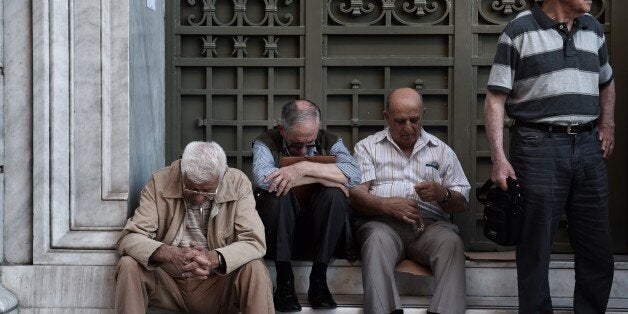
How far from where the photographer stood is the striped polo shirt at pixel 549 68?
4.58 metres

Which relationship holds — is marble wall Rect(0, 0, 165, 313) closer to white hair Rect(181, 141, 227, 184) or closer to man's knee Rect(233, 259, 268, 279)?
white hair Rect(181, 141, 227, 184)

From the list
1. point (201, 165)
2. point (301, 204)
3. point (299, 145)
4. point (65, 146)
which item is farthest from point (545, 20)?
point (65, 146)

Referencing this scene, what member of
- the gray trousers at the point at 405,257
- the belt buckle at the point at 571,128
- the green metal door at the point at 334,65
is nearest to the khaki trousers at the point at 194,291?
the gray trousers at the point at 405,257

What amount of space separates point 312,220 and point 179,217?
73 centimetres

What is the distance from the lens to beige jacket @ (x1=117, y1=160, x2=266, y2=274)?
482 cm

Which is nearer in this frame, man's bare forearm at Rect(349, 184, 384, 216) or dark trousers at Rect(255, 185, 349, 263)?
dark trousers at Rect(255, 185, 349, 263)

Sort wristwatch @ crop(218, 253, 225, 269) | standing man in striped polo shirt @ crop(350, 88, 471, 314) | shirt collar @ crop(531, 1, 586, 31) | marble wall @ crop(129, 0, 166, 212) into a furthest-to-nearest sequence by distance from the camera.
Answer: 1. marble wall @ crop(129, 0, 166, 212)
2. standing man in striped polo shirt @ crop(350, 88, 471, 314)
3. wristwatch @ crop(218, 253, 225, 269)
4. shirt collar @ crop(531, 1, 586, 31)

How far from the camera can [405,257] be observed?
5336mm

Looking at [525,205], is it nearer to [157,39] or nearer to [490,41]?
[490,41]

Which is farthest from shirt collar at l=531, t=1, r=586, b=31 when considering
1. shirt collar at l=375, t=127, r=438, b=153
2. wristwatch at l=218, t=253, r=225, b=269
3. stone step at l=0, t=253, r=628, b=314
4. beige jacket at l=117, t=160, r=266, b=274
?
wristwatch at l=218, t=253, r=225, b=269

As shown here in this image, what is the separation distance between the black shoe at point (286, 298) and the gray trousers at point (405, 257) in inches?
15.2

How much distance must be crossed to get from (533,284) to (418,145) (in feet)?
3.79

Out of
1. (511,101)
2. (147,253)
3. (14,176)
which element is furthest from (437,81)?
(14,176)

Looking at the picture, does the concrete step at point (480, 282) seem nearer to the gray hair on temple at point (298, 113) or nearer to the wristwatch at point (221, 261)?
the wristwatch at point (221, 261)
